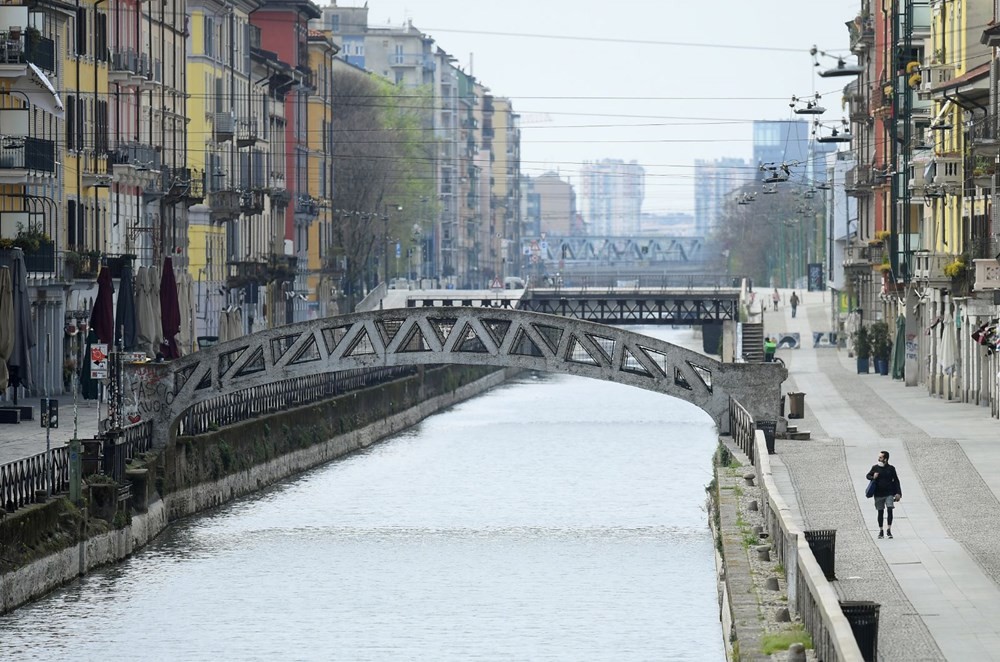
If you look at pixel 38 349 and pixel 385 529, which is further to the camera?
pixel 38 349

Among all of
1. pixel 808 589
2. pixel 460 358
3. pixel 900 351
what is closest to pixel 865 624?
pixel 808 589

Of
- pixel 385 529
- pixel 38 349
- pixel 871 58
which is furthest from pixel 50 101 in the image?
pixel 871 58

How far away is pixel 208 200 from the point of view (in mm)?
93438

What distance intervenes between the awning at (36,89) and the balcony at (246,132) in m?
40.1

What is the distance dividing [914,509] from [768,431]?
11.9 metres

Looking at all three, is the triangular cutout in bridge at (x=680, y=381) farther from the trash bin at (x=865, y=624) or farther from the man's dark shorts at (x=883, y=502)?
the trash bin at (x=865, y=624)

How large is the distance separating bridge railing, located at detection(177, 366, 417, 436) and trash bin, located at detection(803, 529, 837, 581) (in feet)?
89.0

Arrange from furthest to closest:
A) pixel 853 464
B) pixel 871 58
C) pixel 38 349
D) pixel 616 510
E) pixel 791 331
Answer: pixel 791 331 < pixel 871 58 < pixel 38 349 < pixel 616 510 < pixel 853 464

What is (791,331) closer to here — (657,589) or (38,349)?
(38,349)

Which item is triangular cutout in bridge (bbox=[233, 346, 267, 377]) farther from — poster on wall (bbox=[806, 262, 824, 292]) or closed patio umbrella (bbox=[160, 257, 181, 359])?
poster on wall (bbox=[806, 262, 824, 292])

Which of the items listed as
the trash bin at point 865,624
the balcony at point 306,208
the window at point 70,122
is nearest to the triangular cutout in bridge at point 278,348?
the window at point 70,122

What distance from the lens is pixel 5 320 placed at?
51.4 m

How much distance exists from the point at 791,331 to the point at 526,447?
4235 cm

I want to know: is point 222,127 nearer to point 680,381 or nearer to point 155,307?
point 155,307
